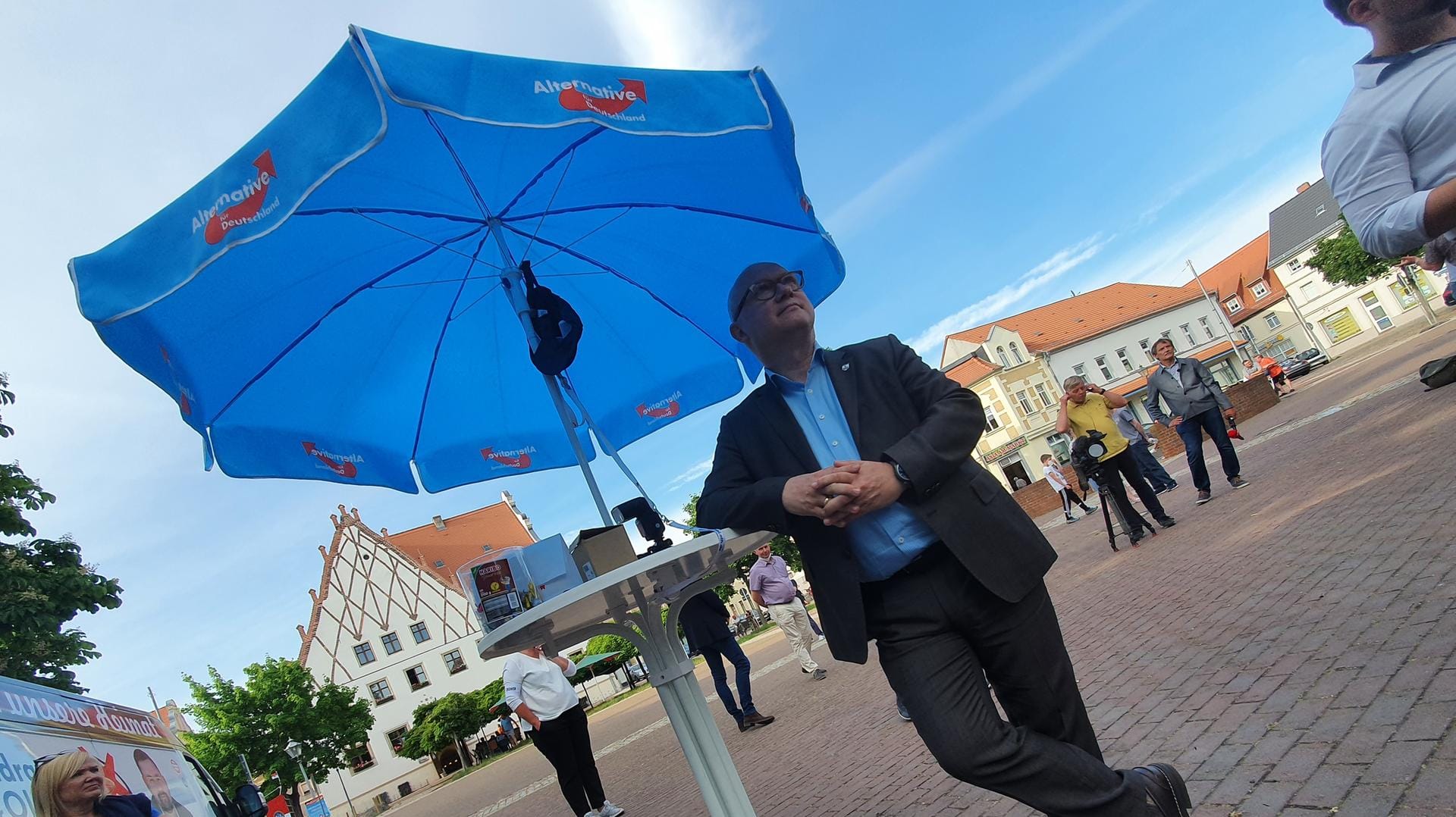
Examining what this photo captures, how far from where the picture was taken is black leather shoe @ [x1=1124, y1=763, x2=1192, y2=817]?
220 centimetres

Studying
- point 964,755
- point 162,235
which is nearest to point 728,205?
point 162,235

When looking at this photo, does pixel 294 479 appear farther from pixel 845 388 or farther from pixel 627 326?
pixel 845 388

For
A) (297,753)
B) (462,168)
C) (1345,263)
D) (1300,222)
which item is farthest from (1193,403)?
(1300,222)

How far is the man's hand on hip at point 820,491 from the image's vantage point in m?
2.11

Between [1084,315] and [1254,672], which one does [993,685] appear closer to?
[1254,672]

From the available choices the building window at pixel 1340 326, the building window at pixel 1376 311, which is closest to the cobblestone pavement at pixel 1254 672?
the building window at pixel 1376 311

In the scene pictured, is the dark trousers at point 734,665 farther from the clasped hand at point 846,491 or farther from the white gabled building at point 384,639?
the white gabled building at point 384,639

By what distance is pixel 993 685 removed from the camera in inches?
94.5

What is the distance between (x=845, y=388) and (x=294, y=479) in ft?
8.04

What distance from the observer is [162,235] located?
2.48m

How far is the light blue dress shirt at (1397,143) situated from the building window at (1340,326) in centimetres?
8046

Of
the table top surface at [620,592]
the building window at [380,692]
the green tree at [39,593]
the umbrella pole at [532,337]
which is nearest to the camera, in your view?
the table top surface at [620,592]

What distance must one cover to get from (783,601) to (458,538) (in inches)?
1973

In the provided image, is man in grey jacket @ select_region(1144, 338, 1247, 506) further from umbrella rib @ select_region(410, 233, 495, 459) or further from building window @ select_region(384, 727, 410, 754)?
building window @ select_region(384, 727, 410, 754)
